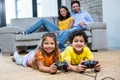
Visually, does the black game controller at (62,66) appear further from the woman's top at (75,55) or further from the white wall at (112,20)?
the white wall at (112,20)

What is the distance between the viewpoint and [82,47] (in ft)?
6.94

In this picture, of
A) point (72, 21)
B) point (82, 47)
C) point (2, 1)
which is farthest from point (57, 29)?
point (2, 1)

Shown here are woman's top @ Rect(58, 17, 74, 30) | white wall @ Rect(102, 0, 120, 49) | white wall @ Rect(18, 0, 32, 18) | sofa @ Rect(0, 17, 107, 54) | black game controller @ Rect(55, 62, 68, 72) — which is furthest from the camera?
white wall @ Rect(18, 0, 32, 18)

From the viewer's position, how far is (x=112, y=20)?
4.80 metres

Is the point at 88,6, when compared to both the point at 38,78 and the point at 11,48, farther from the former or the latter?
the point at 38,78

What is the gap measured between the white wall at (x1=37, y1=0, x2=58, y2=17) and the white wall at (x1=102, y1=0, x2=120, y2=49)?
6.65 ft

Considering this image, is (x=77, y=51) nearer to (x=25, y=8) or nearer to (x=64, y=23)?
(x=64, y=23)

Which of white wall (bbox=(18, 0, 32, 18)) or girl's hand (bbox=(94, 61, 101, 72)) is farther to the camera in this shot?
white wall (bbox=(18, 0, 32, 18))

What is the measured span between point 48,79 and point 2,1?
484 centimetres

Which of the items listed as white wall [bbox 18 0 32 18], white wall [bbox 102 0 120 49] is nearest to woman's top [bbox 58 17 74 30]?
white wall [bbox 102 0 120 49]

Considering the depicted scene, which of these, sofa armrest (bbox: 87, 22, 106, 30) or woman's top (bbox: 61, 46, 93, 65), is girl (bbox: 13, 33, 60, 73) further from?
sofa armrest (bbox: 87, 22, 106, 30)

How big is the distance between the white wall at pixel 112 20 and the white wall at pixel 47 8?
2028 millimetres

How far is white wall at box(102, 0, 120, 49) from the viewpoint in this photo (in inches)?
185

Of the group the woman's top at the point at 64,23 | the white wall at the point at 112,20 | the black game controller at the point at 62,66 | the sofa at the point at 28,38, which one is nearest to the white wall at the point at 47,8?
the white wall at the point at 112,20
